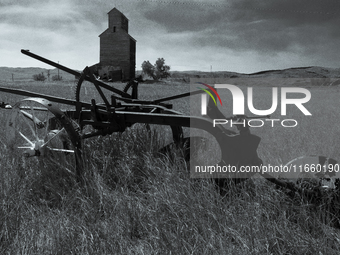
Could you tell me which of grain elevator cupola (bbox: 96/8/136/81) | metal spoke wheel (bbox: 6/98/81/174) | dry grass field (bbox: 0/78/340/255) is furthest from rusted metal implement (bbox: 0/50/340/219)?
Result: grain elevator cupola (bbox: 96/8/136/81)

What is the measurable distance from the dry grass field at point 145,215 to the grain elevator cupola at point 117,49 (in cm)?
3704

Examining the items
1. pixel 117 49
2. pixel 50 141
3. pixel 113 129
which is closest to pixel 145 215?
pixel 113 129

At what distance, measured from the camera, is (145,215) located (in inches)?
95.2

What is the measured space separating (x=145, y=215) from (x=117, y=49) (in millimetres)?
41291

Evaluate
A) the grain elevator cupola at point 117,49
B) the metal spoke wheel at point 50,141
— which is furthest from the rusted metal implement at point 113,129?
the grain elevator cupola at point 117,49

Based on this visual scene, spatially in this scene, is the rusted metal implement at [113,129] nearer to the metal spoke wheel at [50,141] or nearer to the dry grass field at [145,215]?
the metal spoke wheel at [50,141]

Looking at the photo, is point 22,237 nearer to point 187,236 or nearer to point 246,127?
point 187,236

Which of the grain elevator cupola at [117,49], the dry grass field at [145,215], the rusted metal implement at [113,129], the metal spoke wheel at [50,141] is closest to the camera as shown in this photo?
the dry grass field at [145,215]

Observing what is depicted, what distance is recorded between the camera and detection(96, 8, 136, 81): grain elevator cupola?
4025cm

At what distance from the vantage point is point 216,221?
227cm

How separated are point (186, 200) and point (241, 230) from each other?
0.51m

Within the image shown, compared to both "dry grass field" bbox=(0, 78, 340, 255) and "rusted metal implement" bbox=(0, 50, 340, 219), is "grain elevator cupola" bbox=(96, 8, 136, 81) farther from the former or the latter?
"dry grass field" bbox=(0, 78, 340, 255)

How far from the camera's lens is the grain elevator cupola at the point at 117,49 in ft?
132

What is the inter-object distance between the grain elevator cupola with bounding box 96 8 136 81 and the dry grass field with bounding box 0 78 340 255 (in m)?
37.0
